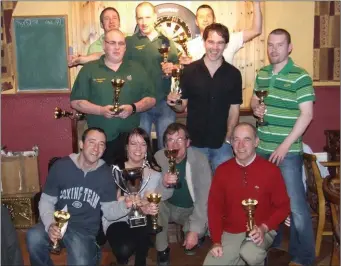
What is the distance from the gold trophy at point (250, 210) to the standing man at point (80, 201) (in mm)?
864

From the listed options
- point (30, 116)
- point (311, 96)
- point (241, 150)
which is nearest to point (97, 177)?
point (241, 150)

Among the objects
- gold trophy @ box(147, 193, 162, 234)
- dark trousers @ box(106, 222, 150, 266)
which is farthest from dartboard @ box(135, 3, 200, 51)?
dark trousers @ box(106, 222, 150, 266)

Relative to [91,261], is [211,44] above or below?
above

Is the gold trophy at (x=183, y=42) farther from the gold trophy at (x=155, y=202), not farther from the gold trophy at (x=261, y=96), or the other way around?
the gold trophy at (x=155, y=202)

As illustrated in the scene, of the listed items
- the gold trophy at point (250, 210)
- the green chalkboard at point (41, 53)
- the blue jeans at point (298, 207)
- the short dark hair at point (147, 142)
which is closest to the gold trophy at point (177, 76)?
the short dark hair at point (147, 142)

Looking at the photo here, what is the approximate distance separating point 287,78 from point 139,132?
4.18 ft

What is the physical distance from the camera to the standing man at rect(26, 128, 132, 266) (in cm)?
395

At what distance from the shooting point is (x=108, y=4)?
21.2 feet

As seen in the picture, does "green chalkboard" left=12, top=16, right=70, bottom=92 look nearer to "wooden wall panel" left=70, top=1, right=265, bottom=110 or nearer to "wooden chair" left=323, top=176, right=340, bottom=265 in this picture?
"wooden wall panel" left=70, top=1, right=265, bottom=110

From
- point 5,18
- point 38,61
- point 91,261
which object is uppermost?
point 5,18

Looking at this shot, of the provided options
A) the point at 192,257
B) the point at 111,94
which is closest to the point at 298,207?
the point at 192,257

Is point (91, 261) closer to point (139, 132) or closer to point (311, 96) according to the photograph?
point (139, 132)

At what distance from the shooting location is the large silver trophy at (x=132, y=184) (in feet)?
13.3

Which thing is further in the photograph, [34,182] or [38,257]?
[34,182]
